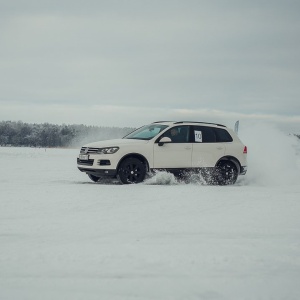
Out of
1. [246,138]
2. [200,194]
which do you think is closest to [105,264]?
[200,194]

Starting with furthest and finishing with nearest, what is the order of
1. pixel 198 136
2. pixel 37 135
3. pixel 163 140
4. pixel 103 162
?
pixel 37 135 < pixel 198 136 < pixel 163 140 < pixel 103 162

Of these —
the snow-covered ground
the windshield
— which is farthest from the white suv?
the snow-covered ground

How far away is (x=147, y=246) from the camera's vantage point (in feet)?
16.1

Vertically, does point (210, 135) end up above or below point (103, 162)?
above

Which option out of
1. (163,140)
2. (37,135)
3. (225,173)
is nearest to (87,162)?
(163,140)

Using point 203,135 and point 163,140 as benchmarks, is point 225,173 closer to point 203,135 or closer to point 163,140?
point 203,135

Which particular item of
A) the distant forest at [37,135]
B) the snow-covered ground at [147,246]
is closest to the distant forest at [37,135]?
the distant forest at [37,135]

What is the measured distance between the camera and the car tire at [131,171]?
11.6 m

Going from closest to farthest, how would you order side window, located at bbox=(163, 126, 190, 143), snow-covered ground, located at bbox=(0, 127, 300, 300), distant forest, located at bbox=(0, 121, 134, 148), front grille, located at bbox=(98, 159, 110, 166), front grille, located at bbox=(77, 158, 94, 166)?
snow-covered ground, located at bbox=(0, 127, 300, 300) → front grille, located at bbox=(98, 159, 110, 166) → front grille, located at bbox=(77, 158, 94, 166) → side window, located at bbox=(163, 126, 190, 143) → distant forest, located at bbox=(0, 121, 134, 148)

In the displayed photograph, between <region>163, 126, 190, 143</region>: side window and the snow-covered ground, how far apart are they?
317 centimetres

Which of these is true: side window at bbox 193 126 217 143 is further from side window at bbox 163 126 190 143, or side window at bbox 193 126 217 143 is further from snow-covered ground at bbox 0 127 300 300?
snow-covered ground at bbox 0 127 300 300

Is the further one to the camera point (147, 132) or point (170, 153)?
point (147, 132)

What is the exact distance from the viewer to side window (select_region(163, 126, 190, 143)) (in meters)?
12.4

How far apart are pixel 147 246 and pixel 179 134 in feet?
25.6
